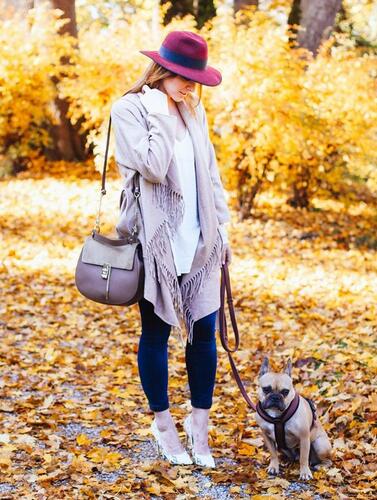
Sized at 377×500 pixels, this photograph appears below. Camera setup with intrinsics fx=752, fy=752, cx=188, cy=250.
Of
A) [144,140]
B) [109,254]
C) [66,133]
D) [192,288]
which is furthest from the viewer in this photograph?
[66,133]

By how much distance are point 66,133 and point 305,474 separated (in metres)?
12.9

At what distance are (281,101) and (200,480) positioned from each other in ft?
22.6

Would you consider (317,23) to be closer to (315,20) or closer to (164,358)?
(315,20)

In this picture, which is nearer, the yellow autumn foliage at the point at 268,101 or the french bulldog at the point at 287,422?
the french bulldog at the point at 287,422

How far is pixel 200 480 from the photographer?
3498 millimetres

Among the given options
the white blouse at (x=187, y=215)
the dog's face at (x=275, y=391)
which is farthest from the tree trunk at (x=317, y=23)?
the dog's face at (x=275, y=391)

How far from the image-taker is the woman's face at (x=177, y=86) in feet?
11.0

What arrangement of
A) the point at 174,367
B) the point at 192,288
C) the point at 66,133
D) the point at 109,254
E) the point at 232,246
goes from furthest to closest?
the point at 66,133 < the point at 232,246 < the point at 174,367 < the point at 192,288 < the point at 109,254

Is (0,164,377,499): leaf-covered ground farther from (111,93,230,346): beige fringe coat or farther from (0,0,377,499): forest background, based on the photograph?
(111,93,230,346): beige fringe coat

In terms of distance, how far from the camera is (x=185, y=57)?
3.31 meters

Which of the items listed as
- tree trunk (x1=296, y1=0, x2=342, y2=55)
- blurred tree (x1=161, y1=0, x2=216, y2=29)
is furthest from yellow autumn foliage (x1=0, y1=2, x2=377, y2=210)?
blurred tree (x1=161, y1=0, x2=216, y2=29)

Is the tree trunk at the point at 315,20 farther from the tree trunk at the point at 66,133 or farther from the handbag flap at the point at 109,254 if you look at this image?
the handbag flap at the point at 109,254

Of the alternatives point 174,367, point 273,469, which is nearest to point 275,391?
point 273,469

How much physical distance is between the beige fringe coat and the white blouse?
0.09ft
